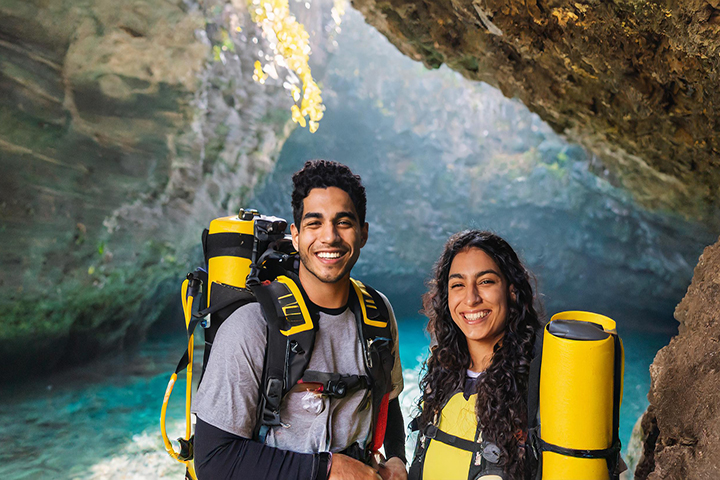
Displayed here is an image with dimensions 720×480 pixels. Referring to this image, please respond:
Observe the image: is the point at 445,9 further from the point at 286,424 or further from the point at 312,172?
the point at 286,424

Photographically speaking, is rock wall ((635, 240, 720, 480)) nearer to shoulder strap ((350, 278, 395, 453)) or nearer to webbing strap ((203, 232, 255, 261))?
shoulder strap ((350, 278, 395, 453))

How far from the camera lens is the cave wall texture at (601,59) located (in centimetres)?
240

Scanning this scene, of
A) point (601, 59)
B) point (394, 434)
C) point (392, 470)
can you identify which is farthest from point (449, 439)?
point (601, 59)

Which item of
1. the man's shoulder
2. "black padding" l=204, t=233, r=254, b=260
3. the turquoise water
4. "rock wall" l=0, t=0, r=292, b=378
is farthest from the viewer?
"rock wall" l=0, t=0, r=292, b=378

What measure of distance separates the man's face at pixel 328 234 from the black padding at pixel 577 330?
785mm

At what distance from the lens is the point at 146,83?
283 inches

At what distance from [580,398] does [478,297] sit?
65cm

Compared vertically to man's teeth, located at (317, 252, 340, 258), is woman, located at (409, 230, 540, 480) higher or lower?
lower

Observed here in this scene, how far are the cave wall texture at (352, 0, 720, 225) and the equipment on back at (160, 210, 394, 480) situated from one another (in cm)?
179

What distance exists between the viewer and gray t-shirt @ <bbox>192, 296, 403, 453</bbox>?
164 centimetres

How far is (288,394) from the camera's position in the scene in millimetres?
1779

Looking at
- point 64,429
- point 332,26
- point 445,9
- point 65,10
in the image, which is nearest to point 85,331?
point 64,429

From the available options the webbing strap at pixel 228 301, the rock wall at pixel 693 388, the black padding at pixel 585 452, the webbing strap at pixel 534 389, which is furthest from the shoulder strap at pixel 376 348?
the rock wall at pixel 693 388

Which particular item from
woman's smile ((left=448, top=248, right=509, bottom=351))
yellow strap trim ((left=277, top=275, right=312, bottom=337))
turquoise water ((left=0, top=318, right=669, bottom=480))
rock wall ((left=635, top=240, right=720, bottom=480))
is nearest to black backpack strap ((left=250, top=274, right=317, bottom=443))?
yellow strap trim ((left=277, top=275, right=312, bottom=337))
